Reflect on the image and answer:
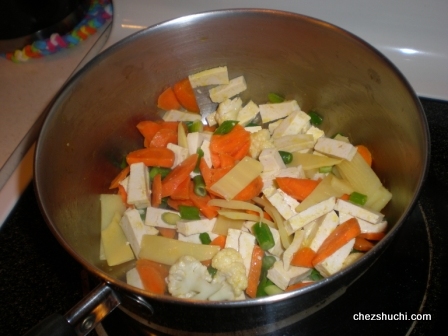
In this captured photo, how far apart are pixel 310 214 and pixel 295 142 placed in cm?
23

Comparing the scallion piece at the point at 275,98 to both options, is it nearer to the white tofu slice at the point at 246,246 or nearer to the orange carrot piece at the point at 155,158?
the orange carrot piece at the point at 155,158

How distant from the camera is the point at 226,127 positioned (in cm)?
121

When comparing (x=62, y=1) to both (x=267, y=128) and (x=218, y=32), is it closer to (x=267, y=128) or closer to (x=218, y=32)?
(x=218, y=32)

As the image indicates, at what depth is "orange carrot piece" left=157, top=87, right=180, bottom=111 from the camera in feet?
4.05

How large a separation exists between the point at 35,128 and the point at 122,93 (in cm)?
32

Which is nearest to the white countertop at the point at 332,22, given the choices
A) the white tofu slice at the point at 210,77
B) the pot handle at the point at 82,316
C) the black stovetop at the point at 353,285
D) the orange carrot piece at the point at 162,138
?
the black stovetop at the point at 353,285

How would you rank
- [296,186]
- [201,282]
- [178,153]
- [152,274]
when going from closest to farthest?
[201,282] < [152,274] < [296,186] < [178,153]

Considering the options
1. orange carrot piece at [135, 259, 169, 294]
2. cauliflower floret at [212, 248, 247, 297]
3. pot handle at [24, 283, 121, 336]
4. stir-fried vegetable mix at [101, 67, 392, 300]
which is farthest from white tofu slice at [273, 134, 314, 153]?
pot handle at [24, 283, 121, 336]

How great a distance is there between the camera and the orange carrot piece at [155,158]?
1.19 metres

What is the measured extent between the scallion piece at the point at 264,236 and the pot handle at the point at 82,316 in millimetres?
400

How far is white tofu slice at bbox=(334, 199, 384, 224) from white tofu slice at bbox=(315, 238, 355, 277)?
8 cm

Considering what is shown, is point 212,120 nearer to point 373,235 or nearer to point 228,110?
point 228,110

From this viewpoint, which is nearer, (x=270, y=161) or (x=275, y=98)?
(x=270, y=161)

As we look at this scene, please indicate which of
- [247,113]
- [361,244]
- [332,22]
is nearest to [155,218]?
[247,113]
